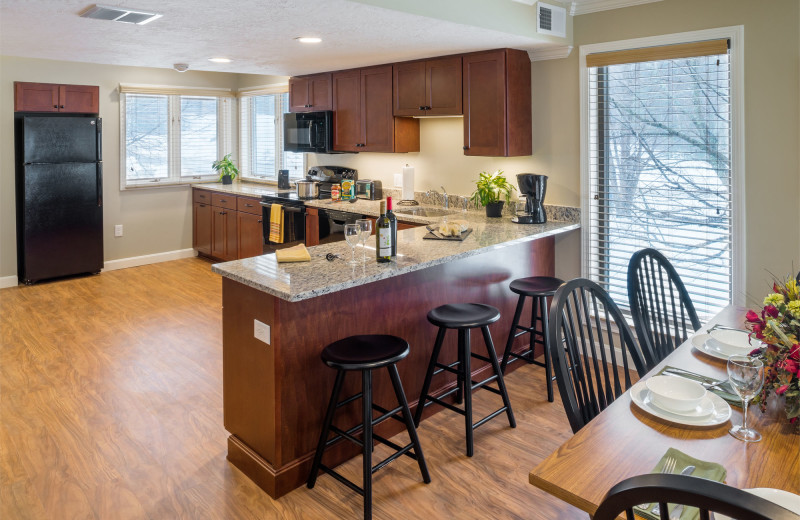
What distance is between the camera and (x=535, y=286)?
341cm

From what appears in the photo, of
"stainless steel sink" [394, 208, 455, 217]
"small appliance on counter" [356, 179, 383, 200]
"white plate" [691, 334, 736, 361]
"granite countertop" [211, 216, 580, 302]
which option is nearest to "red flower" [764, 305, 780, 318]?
"white plate" [691, 334, 736, 361]

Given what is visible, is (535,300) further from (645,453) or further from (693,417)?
(645,453)

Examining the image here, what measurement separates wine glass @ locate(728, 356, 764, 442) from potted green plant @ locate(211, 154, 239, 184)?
644 cm

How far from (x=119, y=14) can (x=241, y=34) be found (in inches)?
29.8

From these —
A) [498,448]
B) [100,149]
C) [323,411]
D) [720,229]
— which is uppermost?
[100,149]

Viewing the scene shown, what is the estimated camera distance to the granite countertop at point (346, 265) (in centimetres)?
237

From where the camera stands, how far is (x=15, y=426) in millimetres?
3021

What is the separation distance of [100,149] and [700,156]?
5.49m

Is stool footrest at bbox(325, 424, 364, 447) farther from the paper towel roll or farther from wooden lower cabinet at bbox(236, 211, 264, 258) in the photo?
wooden lower cabinet at bbox(236, 211, 264, 258)

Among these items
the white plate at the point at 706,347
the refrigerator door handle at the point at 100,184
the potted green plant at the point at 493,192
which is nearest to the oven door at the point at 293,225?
the potted green plant at the point at 493,192

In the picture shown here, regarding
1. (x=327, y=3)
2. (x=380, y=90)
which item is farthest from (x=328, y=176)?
(x=327, y=3)

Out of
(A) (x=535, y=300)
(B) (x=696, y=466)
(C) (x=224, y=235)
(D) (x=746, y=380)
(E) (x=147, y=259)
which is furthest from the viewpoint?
(E) (x=147, y=259)

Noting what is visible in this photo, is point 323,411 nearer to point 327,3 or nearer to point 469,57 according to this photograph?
point 327,3

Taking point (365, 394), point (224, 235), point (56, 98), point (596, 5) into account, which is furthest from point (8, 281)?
point (596, 5)
